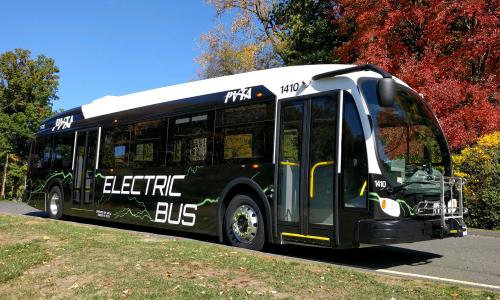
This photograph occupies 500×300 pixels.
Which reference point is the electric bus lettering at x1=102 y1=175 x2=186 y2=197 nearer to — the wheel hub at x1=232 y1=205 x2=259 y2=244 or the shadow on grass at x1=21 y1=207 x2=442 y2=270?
the wheel hub at x1=232 y1=205 x2=259 y2=244

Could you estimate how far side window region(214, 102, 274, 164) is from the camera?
8.80m

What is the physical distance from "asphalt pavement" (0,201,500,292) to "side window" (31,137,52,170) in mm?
7188

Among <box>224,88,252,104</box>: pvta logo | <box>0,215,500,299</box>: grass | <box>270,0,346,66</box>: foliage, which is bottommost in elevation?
<box>0,215,500,299</box>: grass

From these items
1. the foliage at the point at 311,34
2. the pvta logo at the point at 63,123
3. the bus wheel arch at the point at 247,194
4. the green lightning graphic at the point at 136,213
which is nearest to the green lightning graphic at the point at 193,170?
the bus wheel arch at the point at 247,194

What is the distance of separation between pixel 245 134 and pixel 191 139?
1.61 meters

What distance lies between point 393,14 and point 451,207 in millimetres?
9440

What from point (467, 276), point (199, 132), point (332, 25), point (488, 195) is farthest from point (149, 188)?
point (332, 25)

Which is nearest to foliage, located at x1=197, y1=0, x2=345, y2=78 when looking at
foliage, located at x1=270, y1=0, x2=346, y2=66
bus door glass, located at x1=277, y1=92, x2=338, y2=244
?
foliage, located at x1=270, y1=0, x2=346, y2=66

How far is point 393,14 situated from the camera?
1588 cm

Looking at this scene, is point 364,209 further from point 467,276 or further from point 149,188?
point 149,188

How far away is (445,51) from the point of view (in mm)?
16531

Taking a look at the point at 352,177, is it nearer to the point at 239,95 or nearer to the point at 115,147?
the point at 239,95

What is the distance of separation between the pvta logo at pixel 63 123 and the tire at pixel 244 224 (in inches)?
287

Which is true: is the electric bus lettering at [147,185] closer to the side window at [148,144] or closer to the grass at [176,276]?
the side window at [148,144]
